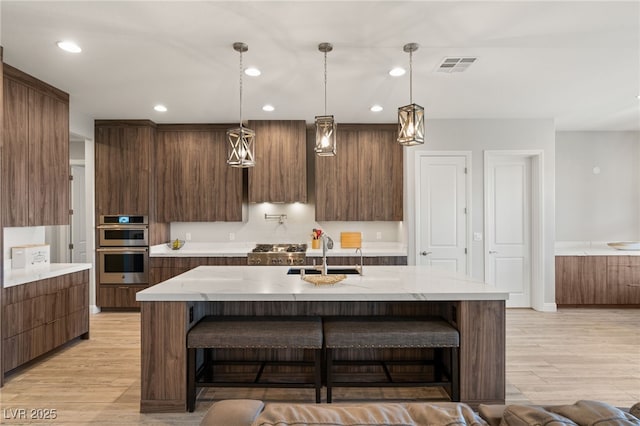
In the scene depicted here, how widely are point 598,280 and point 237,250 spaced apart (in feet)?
16.9

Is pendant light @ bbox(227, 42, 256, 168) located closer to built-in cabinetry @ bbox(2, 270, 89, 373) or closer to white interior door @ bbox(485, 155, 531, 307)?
built-in cabinetry @ bbox(2, 270, 89, 373)

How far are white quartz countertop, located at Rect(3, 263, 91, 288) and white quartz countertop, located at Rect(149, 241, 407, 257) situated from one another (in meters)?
1.24

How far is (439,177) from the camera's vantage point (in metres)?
5.14

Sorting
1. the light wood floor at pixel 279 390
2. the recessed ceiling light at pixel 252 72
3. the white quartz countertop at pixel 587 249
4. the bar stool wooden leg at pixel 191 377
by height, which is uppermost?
the recessed ceiling light at pixel 252 72

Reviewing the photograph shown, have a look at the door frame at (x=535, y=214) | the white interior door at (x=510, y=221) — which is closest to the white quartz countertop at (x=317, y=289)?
the door frame at (x=535, y=214)

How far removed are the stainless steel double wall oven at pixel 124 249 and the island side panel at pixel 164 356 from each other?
9.44 feet

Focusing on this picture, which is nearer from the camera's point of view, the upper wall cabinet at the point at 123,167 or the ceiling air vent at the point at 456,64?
the ceiling air vent at the point at 456,64

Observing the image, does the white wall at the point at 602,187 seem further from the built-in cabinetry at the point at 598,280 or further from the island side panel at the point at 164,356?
the island side panel at the point at 164,356

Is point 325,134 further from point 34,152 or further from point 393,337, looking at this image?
point 34,152

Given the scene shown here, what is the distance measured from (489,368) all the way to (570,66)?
2.74 m

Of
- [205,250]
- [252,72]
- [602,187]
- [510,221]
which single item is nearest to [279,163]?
[205,250]

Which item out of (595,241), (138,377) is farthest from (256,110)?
(595,241)

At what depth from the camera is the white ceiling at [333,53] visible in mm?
2428

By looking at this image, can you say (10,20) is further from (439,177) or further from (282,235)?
(439,177)
